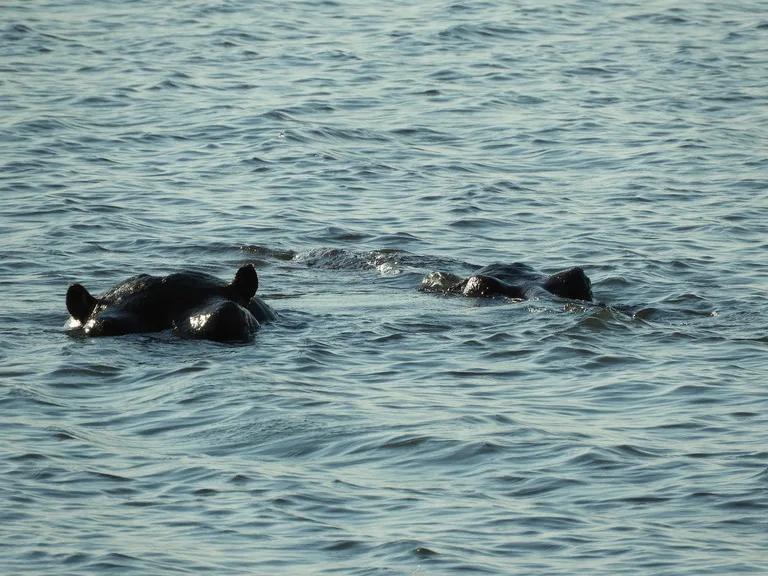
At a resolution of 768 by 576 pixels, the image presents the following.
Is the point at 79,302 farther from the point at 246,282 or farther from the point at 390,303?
the point at 390,303

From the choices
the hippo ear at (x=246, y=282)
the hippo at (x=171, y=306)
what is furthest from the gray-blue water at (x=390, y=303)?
the hippo ear at (x=246, y=282)

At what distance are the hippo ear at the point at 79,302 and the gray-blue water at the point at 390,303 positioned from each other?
0.80ft

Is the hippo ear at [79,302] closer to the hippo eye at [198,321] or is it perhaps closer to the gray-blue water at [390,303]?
the gray-blue water at [390,303]

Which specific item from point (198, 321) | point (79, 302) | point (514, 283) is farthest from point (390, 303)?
point (79, 302)

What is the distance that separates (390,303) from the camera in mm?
12719

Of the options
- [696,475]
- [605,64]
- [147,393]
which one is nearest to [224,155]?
[605,64]

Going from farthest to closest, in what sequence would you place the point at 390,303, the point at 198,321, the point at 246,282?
the point at 390,303 → the point at 246,282 → the point at 198,321

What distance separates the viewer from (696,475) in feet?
27.3

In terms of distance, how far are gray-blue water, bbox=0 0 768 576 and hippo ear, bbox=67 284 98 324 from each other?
24 centimetres

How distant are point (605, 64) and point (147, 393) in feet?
57.7

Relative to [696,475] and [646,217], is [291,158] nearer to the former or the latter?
[646,217]

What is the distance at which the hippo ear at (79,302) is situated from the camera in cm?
1091

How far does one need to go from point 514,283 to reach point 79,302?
3825mm

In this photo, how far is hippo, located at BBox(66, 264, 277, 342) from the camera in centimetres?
1091
